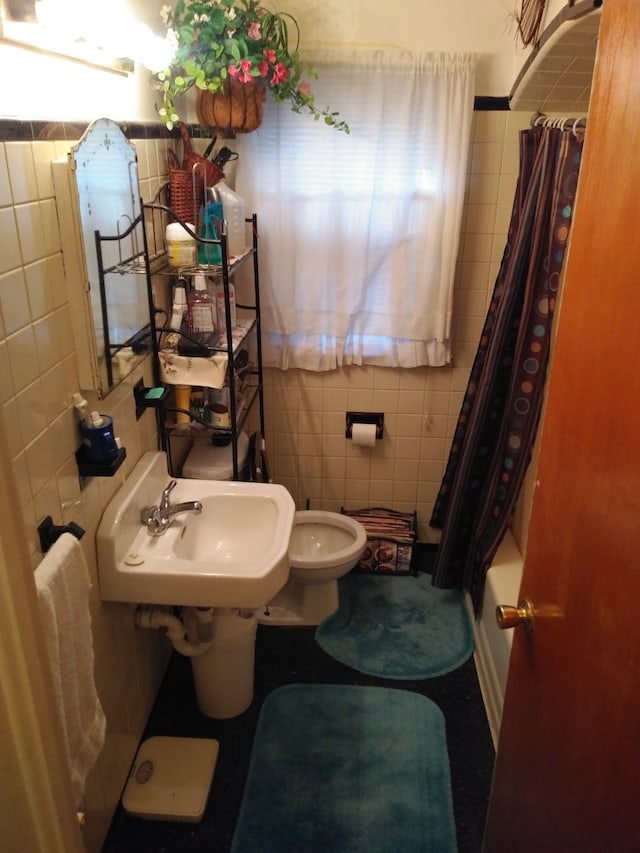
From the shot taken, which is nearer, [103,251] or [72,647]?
[72,647]

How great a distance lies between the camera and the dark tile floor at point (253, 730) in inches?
71.1

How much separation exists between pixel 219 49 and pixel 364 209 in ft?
2.54

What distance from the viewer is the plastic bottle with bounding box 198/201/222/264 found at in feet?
6.73

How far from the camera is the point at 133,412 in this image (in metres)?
1.87

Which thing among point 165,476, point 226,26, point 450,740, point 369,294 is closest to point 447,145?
point 369,294

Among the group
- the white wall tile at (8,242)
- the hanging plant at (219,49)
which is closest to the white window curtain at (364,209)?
the hanging plant at (219,49)

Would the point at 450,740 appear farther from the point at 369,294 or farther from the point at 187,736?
the point at 369,294

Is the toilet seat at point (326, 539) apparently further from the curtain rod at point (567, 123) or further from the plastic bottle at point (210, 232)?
the curtain rod at point (567, 123)

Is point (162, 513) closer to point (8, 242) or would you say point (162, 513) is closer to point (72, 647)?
point (72, 647)

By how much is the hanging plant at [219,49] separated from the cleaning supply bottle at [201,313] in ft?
1.58

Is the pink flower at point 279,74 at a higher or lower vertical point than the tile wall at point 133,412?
higher

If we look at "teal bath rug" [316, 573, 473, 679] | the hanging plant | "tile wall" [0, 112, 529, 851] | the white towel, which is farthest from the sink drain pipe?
the hanging plant

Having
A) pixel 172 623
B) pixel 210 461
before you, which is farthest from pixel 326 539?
pixel 172 623

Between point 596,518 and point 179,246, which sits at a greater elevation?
point 179,246
